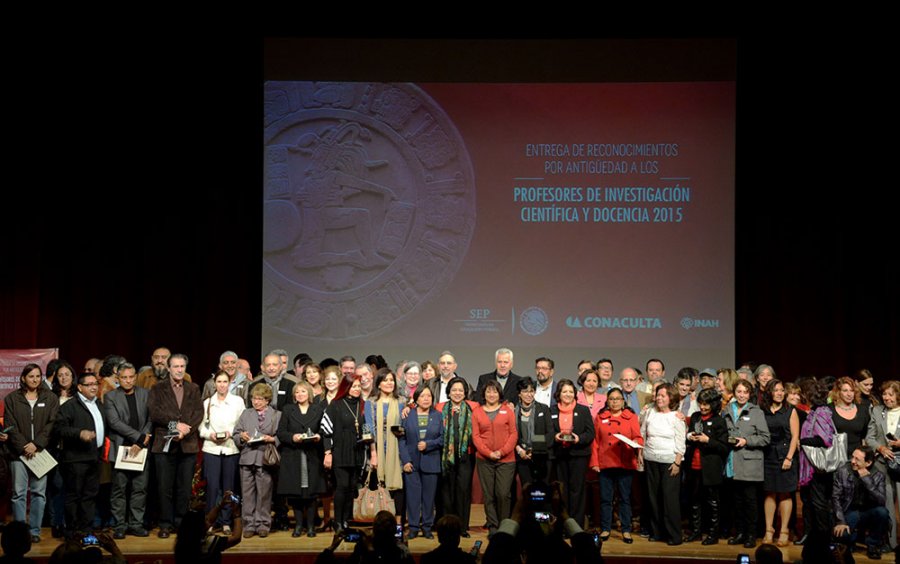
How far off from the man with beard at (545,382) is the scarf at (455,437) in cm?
77

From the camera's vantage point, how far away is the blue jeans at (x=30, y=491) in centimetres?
765

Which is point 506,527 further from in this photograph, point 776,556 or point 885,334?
point 885,334

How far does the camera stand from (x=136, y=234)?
11.8 metres

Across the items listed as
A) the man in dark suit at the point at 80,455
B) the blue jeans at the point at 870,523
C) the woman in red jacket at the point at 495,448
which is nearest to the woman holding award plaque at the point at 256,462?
the man in dark suit at the point at 80,455

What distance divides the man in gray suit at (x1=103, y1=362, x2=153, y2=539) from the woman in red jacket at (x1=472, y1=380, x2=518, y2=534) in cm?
272

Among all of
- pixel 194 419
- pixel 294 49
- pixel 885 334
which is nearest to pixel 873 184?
pixel 885 334

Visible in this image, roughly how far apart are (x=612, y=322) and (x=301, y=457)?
13.9ft

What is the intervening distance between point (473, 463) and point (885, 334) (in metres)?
6.04

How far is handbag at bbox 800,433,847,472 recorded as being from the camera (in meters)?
7.53

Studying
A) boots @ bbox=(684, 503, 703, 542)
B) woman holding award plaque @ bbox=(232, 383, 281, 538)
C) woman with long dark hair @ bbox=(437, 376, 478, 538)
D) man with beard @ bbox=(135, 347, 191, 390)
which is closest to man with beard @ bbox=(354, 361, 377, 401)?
woman with long dark hair @ bbox=(437, 376, 478, 538)

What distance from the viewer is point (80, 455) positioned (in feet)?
25.2

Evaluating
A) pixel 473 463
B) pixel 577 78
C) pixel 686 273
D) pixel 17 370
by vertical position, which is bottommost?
pixel 473 463

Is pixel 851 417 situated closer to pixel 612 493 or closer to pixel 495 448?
pixel 612 493

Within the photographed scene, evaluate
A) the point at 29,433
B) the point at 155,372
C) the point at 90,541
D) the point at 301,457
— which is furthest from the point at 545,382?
the point at 90,541
